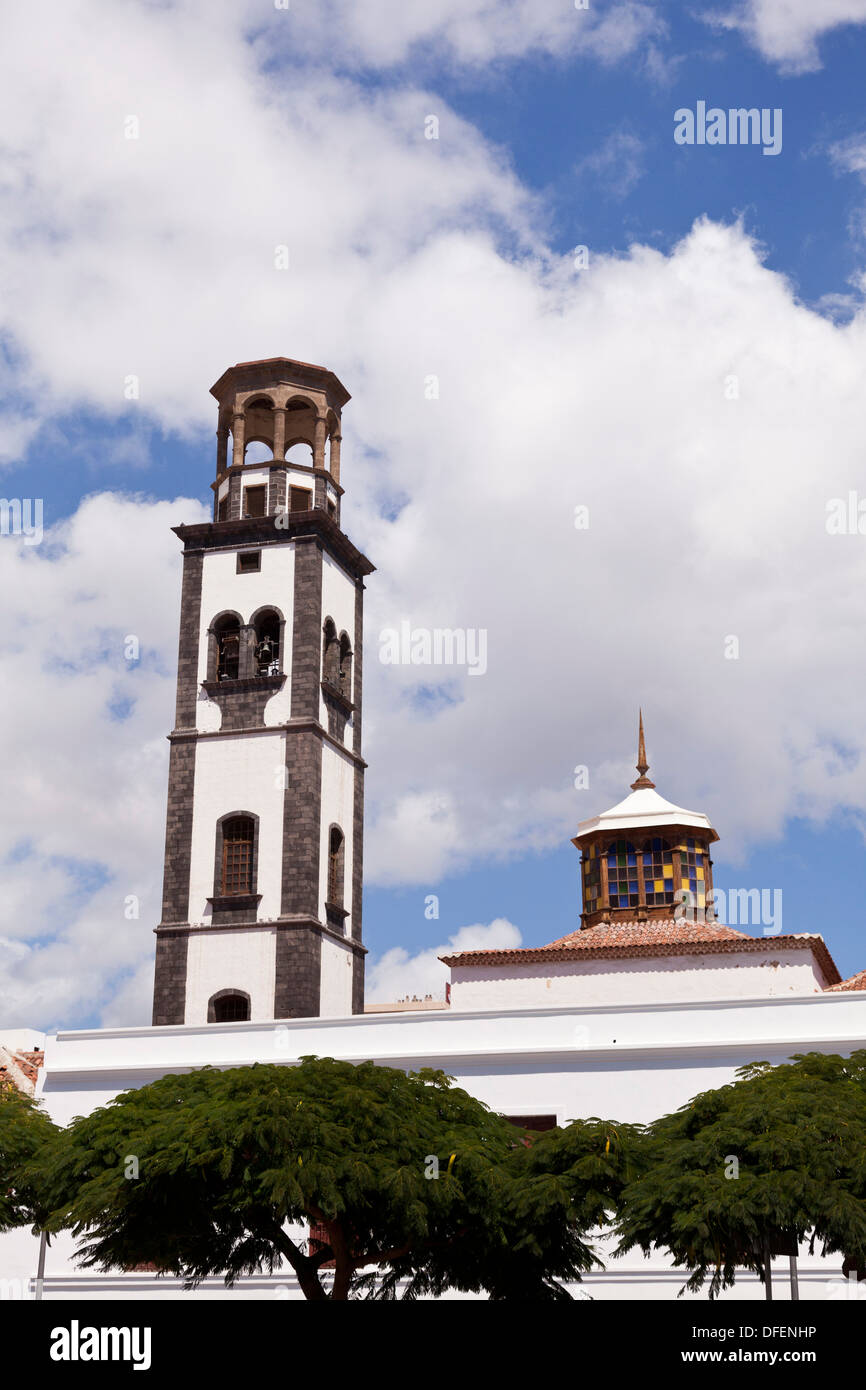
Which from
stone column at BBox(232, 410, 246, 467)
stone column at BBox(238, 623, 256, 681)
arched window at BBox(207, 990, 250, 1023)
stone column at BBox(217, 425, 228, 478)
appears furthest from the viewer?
stone column at BBox(217, 425, 228, 478)

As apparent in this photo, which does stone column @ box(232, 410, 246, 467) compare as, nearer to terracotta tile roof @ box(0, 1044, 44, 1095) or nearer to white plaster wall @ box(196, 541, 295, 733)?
white plaster wall @ box(196, 541, 295, 733)

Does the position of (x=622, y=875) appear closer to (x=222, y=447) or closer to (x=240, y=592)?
Answer: (x=240, y=592)

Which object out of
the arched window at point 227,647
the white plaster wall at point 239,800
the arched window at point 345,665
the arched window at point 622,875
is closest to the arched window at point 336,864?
the white plaster wall at point 239,800

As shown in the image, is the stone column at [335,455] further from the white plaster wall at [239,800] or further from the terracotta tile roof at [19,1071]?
the terracotta tile roof at [19,1071]

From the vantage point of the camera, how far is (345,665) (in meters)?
37.3

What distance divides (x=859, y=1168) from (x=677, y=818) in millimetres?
22776

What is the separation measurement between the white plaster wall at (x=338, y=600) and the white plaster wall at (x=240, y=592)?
36.6 inches

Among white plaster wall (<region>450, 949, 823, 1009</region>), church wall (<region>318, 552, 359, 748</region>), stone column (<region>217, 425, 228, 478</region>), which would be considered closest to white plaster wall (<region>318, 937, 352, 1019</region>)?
white plaster wall (<region>450, 949, 823, 1009</region>)

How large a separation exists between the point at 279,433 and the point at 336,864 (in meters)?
10.9

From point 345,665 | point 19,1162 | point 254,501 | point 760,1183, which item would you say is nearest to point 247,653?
point 345,665

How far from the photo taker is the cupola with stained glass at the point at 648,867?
37875 millimetres

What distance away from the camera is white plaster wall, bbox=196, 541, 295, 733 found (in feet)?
115

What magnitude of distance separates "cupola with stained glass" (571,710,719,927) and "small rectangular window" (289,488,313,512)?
37.5 feet
